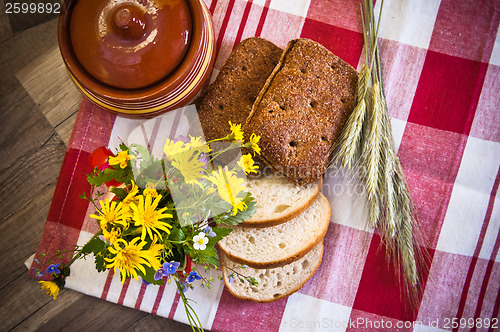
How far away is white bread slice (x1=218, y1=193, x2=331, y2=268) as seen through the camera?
1.27 metres

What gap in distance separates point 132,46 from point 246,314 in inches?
38.7

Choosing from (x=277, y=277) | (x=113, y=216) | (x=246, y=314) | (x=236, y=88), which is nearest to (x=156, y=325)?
(x=246, y=314)

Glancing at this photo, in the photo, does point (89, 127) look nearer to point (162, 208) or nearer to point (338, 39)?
point (162, 208)

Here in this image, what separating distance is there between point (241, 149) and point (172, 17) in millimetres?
444

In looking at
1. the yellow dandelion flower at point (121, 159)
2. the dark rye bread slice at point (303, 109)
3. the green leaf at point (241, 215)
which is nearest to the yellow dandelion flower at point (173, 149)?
the yellow dandelion flower at point (121, 159)

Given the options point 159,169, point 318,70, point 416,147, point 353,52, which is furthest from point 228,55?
point 416,147

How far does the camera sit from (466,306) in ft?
4.47

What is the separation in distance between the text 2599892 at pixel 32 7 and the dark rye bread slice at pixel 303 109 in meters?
0.87

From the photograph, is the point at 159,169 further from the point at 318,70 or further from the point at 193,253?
the point at 318,70

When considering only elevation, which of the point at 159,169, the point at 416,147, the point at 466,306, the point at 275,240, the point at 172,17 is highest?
the point at 172,17

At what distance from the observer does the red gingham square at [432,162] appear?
135 cm

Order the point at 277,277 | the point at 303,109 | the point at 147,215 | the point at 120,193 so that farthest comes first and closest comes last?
the point at 277,277, the point at 303,109, the point at 120,193, the point at 147,215

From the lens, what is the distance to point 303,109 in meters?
1.21

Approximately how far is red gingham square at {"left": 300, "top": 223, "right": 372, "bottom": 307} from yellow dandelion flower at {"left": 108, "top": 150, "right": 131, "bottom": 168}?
0.78 metres
